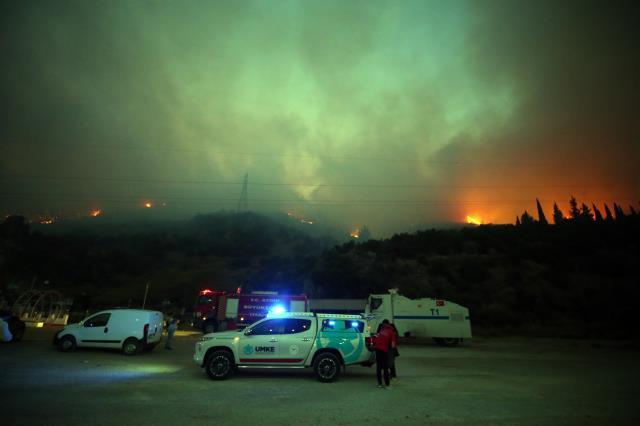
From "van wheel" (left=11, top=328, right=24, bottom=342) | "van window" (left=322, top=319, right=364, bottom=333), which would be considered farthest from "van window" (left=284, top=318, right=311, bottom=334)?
"van wheel" (left=11, top=328, right=24, bottom=342)

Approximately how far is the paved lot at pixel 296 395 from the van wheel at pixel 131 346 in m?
0.95

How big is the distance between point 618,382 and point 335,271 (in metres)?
49.8

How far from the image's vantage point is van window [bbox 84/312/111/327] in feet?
48.4

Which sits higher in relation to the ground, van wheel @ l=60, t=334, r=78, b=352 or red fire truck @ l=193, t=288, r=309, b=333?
red fire truck @ l=193, t=288, r=309, b=333

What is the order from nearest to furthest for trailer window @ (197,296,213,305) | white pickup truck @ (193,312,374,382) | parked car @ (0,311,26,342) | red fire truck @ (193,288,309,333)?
white pickup truck @ (193,312,374,382) → parked car @ (0,311,26,342) → red fire truck @ (193,288,309,333) → trailer window @ (197,296,213,305)

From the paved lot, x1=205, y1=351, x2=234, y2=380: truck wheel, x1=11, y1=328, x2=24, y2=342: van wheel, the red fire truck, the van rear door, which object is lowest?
the paved lot

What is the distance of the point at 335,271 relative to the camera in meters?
59.8

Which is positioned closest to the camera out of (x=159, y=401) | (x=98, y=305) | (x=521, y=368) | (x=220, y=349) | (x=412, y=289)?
(x=159, y=401)

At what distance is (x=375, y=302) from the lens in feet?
80.2

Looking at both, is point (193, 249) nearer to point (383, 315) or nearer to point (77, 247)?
point (77, 247)

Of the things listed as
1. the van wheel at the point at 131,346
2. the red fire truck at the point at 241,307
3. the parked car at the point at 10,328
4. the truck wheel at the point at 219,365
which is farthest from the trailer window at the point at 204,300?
the truck wheel at the point at 219,365

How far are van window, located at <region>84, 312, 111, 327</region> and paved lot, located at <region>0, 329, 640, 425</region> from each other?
1.39m

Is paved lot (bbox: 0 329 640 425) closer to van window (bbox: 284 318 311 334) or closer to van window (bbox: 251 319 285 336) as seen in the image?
van window (bbox: 251 319 285 336)

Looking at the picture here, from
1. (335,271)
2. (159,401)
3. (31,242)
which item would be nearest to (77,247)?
(31,242)
